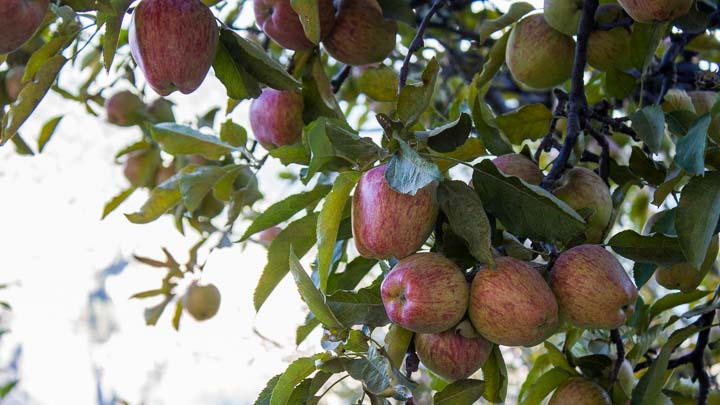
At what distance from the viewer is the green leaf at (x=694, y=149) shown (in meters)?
0.97

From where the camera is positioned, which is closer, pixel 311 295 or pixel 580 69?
pixel 311 295

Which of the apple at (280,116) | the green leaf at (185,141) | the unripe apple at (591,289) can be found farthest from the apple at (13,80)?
the unripe apple at (591,289)

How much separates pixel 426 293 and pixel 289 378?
219 millimetres

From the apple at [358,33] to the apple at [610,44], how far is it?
1.16 feet

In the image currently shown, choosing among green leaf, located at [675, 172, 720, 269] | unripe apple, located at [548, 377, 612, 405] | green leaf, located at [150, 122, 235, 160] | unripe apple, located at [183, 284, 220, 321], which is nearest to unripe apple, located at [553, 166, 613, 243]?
green leaf, located at [675, 172, 720, 269]

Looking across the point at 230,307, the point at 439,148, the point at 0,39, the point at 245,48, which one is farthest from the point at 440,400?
the point at 230,307

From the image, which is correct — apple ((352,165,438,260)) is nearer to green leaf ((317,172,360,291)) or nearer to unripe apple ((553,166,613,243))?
green leaf ((317,172,360,291))

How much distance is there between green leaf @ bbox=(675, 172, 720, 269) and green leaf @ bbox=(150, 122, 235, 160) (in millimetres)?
821

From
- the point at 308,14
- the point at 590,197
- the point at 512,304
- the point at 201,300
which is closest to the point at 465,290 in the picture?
the point at 512,304

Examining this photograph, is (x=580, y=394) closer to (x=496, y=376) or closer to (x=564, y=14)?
(x=496, y=376)

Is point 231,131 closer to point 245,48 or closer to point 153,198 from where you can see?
point 153,198

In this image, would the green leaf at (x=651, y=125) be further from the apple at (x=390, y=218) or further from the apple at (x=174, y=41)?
the apple at (x=174, y=41)

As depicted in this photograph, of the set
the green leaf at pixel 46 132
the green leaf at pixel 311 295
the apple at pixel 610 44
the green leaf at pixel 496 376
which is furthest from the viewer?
the green leaf at pixel 46 132

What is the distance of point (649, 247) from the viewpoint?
104cm
